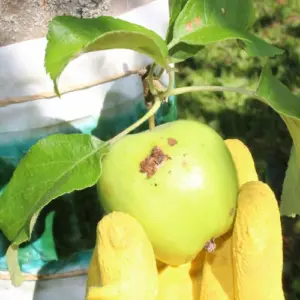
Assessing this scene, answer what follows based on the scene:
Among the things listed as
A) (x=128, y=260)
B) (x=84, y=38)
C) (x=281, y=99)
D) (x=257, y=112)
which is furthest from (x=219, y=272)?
(x=257, y=112)

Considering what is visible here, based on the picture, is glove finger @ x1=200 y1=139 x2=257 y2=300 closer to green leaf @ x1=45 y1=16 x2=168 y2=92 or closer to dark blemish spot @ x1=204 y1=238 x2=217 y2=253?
dark blemish spot @ x1=204 y1=238 x2=217 y2=253

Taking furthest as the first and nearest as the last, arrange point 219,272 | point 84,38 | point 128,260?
1. point 219,272
2. point 128,260
3. point 84,38

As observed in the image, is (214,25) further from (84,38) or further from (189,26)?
(84,38)

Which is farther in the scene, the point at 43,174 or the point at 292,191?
the point at 292,191

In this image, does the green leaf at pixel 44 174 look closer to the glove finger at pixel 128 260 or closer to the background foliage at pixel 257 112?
the glove finger at pixel 128 260

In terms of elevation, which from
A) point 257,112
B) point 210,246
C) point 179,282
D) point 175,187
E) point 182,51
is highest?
point 182,51

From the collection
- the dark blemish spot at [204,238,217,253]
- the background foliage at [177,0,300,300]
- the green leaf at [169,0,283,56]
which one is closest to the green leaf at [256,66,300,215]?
the green leaf at [169,0,283,56]

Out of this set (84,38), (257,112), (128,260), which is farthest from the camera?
(257,112)

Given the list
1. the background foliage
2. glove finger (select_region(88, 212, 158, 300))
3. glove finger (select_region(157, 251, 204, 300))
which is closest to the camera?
glove finger (select_region(88, 212, 158, 300))
